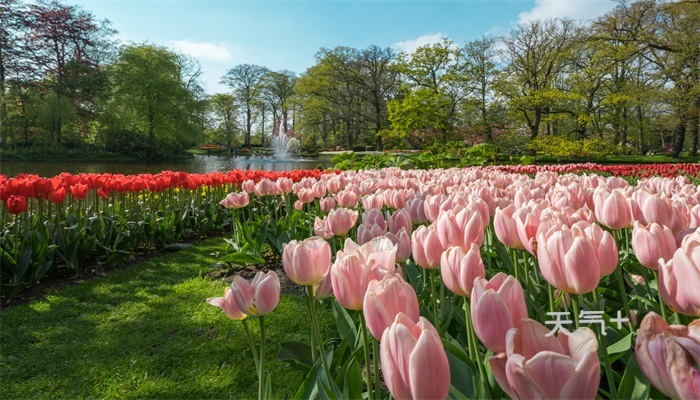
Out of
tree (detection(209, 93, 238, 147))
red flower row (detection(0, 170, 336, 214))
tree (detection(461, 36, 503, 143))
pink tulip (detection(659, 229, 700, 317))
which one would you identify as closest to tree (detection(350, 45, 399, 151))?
tree (detection(461, 36, 503, 143))

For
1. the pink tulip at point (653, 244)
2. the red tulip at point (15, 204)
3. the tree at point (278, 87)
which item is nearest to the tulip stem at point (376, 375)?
the pink tulip at point (653, 244)

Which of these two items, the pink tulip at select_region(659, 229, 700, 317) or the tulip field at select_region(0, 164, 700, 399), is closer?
the tulip field at select_region(0, 164, 700, 399)

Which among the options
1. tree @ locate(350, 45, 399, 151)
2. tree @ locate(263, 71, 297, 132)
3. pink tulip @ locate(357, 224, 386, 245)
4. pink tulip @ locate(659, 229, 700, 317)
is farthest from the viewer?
tree @ locate(263, 71, 297, 132)

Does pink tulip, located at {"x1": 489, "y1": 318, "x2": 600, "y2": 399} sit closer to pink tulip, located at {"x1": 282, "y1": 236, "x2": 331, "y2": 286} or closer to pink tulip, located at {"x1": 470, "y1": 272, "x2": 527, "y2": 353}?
pink tulip, located at {"x1": 470, "y1": 272, "x2": 527, "y2": 353}

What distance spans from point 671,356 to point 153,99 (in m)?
34.6

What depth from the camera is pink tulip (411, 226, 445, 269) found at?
1.24 metres

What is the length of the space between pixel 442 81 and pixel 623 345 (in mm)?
27279

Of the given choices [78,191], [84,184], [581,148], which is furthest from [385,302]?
[581,148]

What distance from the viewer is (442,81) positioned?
26.6 meters

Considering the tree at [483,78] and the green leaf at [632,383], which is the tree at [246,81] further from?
the green leaf at [632,383]

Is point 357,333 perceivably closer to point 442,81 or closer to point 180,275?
point 180,275

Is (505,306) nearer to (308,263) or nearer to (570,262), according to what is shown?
(570,262)

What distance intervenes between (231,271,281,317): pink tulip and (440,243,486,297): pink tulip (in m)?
0.47

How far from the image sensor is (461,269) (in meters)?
1.00
